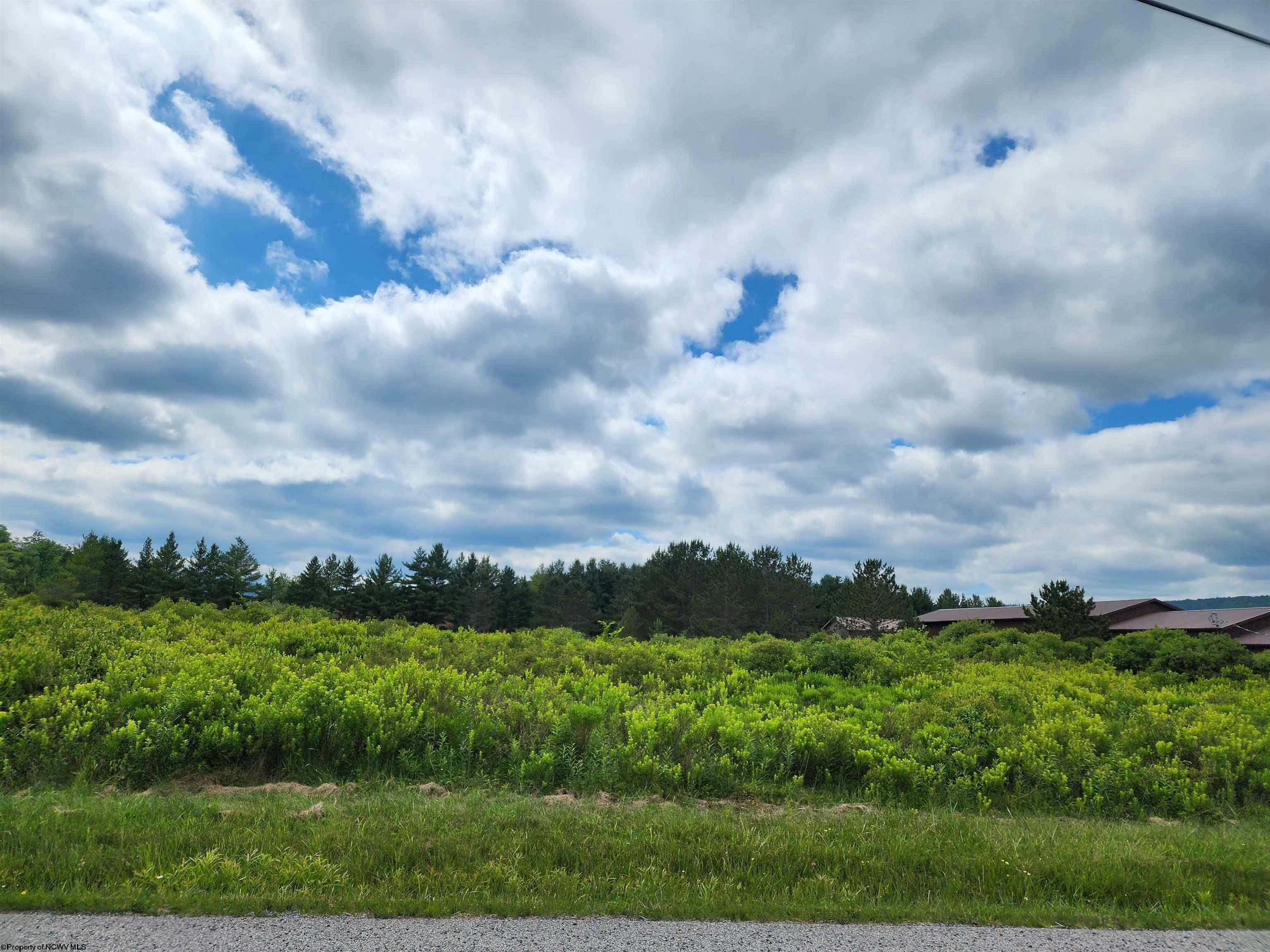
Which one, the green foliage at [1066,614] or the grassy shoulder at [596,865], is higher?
the green foliage at [1066,614]

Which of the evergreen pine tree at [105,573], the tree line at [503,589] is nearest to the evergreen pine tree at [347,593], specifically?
the tree line at [503,589]

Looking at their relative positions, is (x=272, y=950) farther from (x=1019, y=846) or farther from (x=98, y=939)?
(x=1019, y=846)

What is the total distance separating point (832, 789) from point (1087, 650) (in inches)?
789

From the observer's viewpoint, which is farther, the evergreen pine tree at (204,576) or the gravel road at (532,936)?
the evergreen pine tree at (204,576)

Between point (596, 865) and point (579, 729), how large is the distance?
4695 millimetres

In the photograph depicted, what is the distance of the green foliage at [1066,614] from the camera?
36406mm

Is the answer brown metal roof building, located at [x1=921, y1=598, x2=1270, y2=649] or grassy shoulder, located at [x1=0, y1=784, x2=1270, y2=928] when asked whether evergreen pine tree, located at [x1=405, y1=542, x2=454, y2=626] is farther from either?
grassy shoulder, located at [x1=0, y1=784, x2=1270, y2=928]

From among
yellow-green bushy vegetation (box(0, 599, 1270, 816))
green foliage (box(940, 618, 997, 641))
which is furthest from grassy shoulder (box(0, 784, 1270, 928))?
green foliage (box(940, 618, 997, 641))

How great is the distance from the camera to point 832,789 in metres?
10.2

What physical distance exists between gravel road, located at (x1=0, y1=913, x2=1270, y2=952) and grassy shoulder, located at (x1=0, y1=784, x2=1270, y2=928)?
173 millimetres

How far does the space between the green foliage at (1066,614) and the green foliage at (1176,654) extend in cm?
1466

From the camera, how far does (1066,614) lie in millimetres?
36750

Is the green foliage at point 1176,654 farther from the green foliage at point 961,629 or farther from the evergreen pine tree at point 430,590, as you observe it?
the evergreen pine tree at point 430,590

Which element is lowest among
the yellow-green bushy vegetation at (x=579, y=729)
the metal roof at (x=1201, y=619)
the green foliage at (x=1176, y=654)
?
the yellow-green bushy vegetation at (x=579, y=729)
